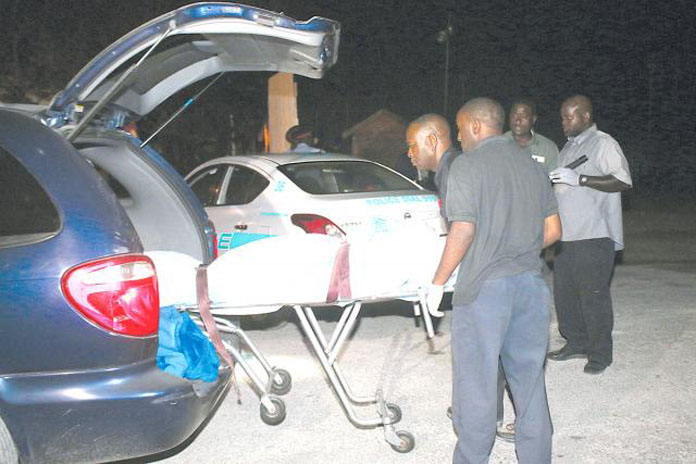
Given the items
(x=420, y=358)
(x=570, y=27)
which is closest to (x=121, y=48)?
(x=420, y=358)

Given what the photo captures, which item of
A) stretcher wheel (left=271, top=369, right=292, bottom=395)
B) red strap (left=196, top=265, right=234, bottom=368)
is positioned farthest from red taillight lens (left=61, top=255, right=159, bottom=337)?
stretcher wheel (left=271, top=369, right=292, bottom=395)

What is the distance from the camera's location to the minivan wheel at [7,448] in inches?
118

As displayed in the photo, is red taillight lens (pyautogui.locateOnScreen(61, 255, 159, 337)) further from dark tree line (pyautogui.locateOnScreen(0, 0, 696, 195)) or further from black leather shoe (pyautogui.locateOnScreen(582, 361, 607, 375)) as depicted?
dark tree line (pyautogui.locateOnScreen(0, 0, 696, 195))

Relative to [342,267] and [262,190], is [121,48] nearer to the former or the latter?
[342,267]

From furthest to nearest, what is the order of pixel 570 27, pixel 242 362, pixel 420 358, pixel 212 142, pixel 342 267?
1. pixel 570 27
2. pixel 212 142
3. pixel 420 358
4. pixel 242 362
5. pixel 342 267

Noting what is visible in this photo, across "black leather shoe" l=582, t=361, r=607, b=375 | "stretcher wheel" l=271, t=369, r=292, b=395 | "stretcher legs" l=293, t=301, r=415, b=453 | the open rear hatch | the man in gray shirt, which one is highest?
the open rear hatch

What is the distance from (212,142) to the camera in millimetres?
22031

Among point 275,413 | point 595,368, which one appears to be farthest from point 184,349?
point 595,368

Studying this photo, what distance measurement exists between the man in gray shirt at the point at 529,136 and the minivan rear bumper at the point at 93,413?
12.2ft

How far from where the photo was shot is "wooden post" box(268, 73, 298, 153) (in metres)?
13.2

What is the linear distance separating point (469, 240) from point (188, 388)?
135cm

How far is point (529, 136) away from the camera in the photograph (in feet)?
19.8

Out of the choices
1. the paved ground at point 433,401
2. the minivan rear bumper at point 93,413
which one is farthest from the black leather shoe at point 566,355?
the minivan rear bumper at point 93,413

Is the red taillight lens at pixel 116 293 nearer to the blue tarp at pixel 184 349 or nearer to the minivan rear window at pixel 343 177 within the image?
the blue tarp at pixel 184 349
